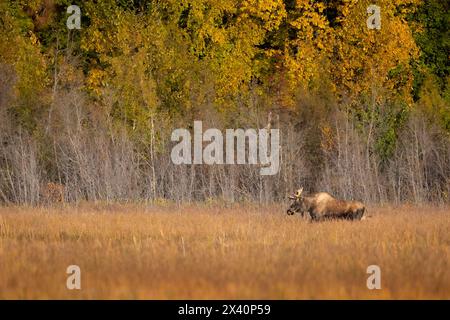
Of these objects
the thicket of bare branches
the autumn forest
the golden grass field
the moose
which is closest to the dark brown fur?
the moose

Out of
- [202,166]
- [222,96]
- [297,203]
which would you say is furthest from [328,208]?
[222,96]

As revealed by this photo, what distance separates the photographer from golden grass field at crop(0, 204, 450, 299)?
7656mm

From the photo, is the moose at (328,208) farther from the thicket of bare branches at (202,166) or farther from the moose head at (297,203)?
the thicket of bare branches at (202,166)

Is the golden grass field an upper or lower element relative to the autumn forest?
lower

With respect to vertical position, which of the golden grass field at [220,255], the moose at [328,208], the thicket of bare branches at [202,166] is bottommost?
the golden grass field at [220,255]

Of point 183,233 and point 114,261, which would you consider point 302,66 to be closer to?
point 183,233

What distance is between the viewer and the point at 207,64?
23.4 metres

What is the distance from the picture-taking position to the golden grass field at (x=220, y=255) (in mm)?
7656

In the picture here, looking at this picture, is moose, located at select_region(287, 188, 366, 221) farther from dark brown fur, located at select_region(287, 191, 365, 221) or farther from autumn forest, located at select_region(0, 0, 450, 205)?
autumn forest, located at select_region(0, 0, 450, 205)

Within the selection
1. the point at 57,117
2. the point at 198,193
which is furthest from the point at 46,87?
the point at 198,193

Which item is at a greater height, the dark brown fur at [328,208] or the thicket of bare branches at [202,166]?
the thicket of bare branches at [202,166]

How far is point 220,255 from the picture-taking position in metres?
9.79

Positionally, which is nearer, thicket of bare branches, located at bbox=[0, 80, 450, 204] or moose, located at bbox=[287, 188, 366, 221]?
moose, located at bbox=[287, 188, 366, 221]

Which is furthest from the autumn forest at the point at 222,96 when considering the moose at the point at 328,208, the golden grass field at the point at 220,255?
the moose at the point at 328,208
